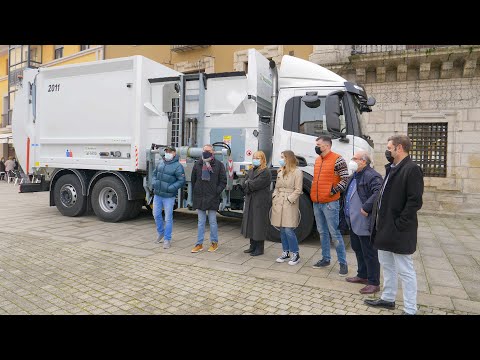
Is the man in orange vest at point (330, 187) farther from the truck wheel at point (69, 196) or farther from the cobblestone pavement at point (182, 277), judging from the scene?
the truck wheel at point (69, 196)

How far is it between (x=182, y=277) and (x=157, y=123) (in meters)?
4.04

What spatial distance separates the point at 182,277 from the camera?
4.52 metres

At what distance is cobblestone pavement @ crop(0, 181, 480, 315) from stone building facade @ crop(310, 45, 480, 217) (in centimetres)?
387

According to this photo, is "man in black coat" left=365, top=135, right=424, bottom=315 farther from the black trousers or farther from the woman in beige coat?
the woman in beige coat

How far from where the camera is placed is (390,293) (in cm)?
364

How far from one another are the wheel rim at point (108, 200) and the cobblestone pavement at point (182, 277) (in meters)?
Result: 0.77

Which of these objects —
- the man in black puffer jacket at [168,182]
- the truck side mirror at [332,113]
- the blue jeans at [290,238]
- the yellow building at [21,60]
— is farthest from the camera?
the yellow building at [21,60]

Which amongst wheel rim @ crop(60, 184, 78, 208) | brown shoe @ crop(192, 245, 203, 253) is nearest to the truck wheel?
wheel rim @ crop(60, 184, 78, 208)

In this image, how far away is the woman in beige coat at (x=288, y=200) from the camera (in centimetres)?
499

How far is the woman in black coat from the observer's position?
5.35 meters

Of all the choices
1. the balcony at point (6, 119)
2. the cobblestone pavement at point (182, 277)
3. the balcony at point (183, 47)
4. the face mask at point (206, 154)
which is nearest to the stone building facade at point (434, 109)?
the cobblestone pavement at point (182, 277)

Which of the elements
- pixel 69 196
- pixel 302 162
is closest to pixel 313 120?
pixel 302 162
